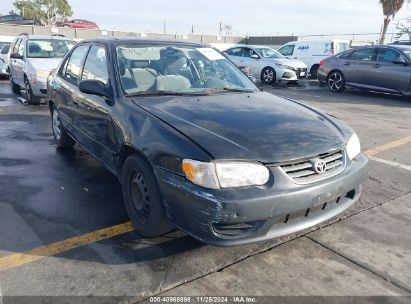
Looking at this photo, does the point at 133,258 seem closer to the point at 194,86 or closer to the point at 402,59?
the point at 194,86

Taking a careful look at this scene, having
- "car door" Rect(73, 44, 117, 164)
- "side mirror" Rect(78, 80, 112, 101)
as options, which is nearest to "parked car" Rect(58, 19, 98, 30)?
"car door" Rect(73, 44, 117, 164)

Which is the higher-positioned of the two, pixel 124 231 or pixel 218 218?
pixel 218 218

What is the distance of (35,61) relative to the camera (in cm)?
875

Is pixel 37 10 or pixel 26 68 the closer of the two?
pixel 26 68

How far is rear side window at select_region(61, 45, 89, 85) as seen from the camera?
4.42 m

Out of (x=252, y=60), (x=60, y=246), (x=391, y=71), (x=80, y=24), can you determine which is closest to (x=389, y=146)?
(x=60, y=246)

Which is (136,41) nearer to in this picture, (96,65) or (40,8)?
(96,65)

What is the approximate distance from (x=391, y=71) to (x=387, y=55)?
2.08 ft

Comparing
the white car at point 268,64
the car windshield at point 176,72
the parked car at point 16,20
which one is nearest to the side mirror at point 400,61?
the white car at point 268,64

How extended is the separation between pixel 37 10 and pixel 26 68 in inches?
1874

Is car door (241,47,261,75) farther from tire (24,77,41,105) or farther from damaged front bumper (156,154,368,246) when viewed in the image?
damaged front bumper (156,154,368,246)

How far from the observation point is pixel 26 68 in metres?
8.76

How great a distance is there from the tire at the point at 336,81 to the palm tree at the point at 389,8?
48.9 ft

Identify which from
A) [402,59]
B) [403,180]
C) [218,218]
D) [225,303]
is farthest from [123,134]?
[402,59]
